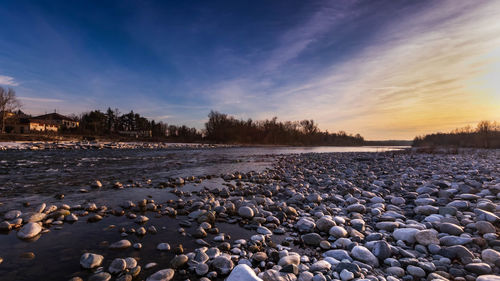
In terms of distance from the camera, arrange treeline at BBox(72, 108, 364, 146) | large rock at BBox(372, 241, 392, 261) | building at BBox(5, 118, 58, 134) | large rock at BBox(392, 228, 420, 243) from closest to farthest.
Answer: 1. large rock at BBox(372, 241, 392, 261)
2. large rock at BBox(392, 228, 420, 243)
3. building at BBox(5, 118, 58, 134)
4. treeline at BBox(72, 108, 364, 146)

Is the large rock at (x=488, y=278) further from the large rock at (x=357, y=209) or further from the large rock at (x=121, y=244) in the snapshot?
the large rock at (x=121, y=244)

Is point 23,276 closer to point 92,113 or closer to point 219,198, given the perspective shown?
point 219,198

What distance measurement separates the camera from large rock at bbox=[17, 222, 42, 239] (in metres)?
3.18

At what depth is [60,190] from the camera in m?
6.14

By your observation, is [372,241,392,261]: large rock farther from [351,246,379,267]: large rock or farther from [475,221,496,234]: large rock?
[475,221,496,234]: large rock

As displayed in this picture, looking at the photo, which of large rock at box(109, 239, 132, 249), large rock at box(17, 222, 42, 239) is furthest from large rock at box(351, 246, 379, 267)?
large rock at box(17, 222, 42, 239)

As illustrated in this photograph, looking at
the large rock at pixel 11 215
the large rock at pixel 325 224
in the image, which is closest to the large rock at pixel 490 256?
the large rock at pixel 325 224

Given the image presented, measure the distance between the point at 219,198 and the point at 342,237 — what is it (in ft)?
10.9

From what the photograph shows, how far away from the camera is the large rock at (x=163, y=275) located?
7.62 ft

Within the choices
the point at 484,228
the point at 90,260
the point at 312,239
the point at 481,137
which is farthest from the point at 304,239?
the point at 481,137

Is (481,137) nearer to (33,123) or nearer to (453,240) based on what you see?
(453,240)

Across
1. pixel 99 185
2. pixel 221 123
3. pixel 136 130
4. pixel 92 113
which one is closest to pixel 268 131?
pixel 221 123

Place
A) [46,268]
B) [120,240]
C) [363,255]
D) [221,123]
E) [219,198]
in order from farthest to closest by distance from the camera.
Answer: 1. [221,123]
2. [219,198]
3. [120,240]
4. [363,255]
5. [46,268]

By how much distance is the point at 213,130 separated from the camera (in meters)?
70.4
